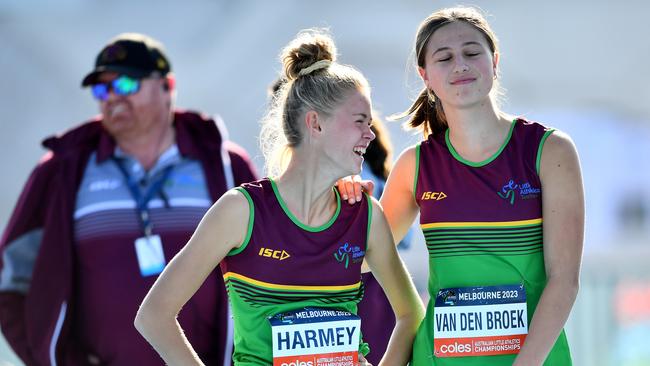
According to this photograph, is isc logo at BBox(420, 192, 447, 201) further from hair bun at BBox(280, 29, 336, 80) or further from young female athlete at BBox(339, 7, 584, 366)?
hair bun at BBox(280, 29, 336, 80)

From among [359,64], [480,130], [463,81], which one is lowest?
[480,130]

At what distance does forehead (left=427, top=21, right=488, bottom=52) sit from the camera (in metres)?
3.18

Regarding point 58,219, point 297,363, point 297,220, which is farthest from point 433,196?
point 58,219

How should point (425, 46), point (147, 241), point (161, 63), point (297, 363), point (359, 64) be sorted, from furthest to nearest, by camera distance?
point (359, 64) → point (161, 63) → point (147, 241) → point (425, 46) → point (297, 363)

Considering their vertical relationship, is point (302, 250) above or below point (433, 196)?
below

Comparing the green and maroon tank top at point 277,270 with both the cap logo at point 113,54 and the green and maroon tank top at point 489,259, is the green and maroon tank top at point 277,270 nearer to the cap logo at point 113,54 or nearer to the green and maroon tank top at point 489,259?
the green and maroon tank top at point 489,259

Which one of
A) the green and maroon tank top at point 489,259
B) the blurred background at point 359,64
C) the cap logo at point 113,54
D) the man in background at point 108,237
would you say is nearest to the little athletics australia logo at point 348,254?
the green and maroon tank top at point 489,259

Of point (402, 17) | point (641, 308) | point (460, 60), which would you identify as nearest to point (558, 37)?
point (402, 17)

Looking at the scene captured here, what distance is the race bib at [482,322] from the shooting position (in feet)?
10.00

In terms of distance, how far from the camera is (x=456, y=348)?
309 centimetres

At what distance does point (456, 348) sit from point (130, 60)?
8.23ft

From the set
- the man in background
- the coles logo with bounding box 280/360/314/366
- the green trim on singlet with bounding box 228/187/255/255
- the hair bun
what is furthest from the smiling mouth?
the man in background

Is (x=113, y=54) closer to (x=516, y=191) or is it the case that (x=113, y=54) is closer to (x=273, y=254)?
(x=273, y=254)

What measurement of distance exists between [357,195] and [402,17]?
9454 mm
